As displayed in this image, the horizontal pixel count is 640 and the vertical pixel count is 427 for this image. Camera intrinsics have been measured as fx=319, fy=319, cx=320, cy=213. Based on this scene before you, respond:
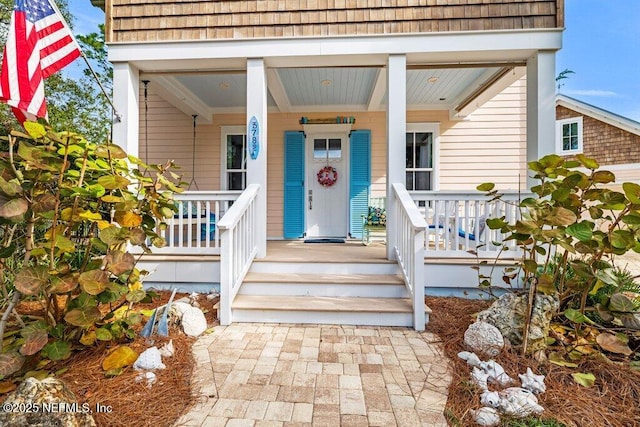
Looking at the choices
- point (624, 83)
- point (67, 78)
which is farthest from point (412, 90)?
point (624, 83)

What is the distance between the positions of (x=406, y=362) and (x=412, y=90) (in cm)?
436

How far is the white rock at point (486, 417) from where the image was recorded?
161 cm

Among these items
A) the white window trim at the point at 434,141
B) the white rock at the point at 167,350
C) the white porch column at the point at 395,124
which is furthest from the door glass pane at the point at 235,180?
the white rock at the point at 167,350

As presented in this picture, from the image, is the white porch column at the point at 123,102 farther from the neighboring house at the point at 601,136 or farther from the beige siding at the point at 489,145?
the neighboring house at the point at 601,136

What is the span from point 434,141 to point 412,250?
143 inches

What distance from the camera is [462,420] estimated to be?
1.65 m

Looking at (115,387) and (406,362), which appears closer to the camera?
(115,387)

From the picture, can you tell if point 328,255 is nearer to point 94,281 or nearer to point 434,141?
point 94,281

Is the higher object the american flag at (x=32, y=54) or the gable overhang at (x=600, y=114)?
the gable overhang at (x=600, y=114)

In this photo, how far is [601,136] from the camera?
10445 mm

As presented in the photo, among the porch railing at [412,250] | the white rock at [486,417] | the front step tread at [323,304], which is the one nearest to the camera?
the white rock at [486,417]

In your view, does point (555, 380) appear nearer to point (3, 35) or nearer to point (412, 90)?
point (412, 90)

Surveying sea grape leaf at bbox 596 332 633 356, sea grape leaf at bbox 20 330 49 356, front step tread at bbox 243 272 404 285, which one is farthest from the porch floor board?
sea grape leaf at bbox 20 330 49 356

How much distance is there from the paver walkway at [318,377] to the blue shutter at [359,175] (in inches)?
128
